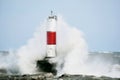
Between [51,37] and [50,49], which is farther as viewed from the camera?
[50,49]

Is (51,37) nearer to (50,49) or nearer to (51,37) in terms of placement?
(51,37)

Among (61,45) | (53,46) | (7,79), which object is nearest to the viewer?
(7,79)

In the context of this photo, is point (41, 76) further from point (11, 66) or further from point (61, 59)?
point (11, 66)

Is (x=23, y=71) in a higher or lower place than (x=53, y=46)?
lower

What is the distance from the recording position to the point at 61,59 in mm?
34562

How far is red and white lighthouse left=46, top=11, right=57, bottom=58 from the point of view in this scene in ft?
107

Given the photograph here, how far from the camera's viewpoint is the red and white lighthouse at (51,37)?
32.6 meters

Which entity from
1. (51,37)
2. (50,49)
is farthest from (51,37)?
(50,49)

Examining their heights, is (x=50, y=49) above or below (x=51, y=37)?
below

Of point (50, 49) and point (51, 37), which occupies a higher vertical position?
point (51, 37)

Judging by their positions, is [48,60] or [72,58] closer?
[48,60]

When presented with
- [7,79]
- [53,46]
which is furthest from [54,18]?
[7,79]

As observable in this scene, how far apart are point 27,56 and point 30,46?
1867 mm

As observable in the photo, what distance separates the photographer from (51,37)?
32.6 metres
